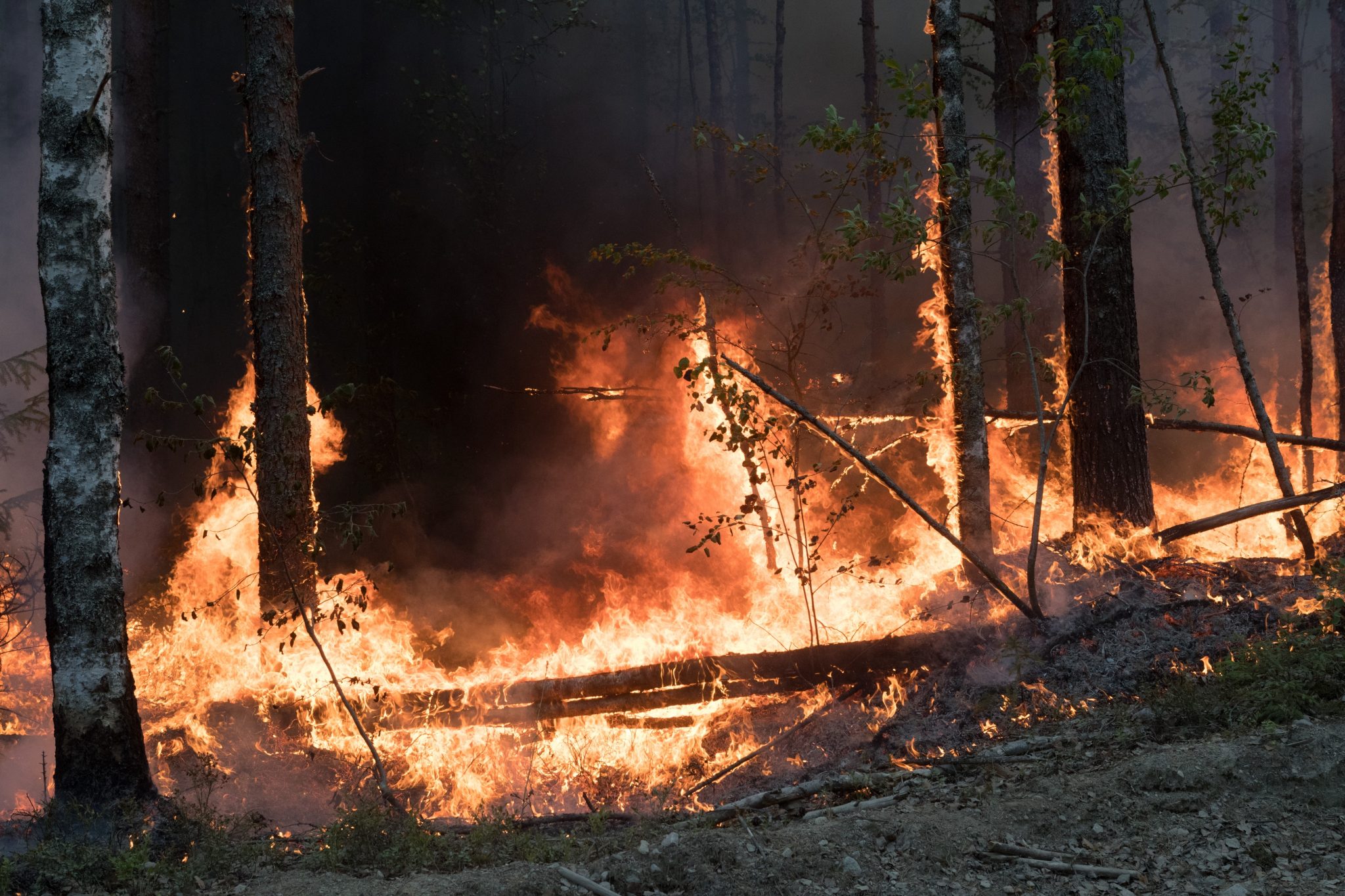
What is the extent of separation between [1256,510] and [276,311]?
8780 millimetres

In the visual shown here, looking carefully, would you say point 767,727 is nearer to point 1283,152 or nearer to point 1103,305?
point 1103,305

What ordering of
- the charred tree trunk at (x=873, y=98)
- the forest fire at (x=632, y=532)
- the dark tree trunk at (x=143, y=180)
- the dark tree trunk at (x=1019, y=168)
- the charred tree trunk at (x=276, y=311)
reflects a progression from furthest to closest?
the charred tree trunk at (x=873, y=98) < the dark tree trunk at (x=1019, y=168) < the dark tree trunk at (x=143, y=180) < the charred tree trunk at (x=276, y=311) < the forest fire at (x=632, y=532)

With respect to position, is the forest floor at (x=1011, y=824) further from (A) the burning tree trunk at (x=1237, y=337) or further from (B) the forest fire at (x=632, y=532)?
(A) the burning tree trunk at (x=1237, y=337)

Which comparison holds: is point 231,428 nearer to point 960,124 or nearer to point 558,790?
point 558,790

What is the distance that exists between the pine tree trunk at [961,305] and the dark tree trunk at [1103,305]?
1.29 m

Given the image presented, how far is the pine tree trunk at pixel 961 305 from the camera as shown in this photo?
7582 mm

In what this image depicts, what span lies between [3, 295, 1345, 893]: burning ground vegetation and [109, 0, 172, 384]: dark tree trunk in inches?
77.0

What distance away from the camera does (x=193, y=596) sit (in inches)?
357

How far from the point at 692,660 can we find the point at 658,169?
66.2ft

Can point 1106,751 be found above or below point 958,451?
below

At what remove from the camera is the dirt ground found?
3746mm

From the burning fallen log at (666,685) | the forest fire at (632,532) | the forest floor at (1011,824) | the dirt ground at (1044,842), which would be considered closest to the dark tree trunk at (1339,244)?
the forest fire at (632,532)

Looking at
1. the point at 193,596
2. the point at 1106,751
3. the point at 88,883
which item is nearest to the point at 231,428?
the point at 193,596

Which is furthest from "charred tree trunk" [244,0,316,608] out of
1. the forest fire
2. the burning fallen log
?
the burning fallen log
